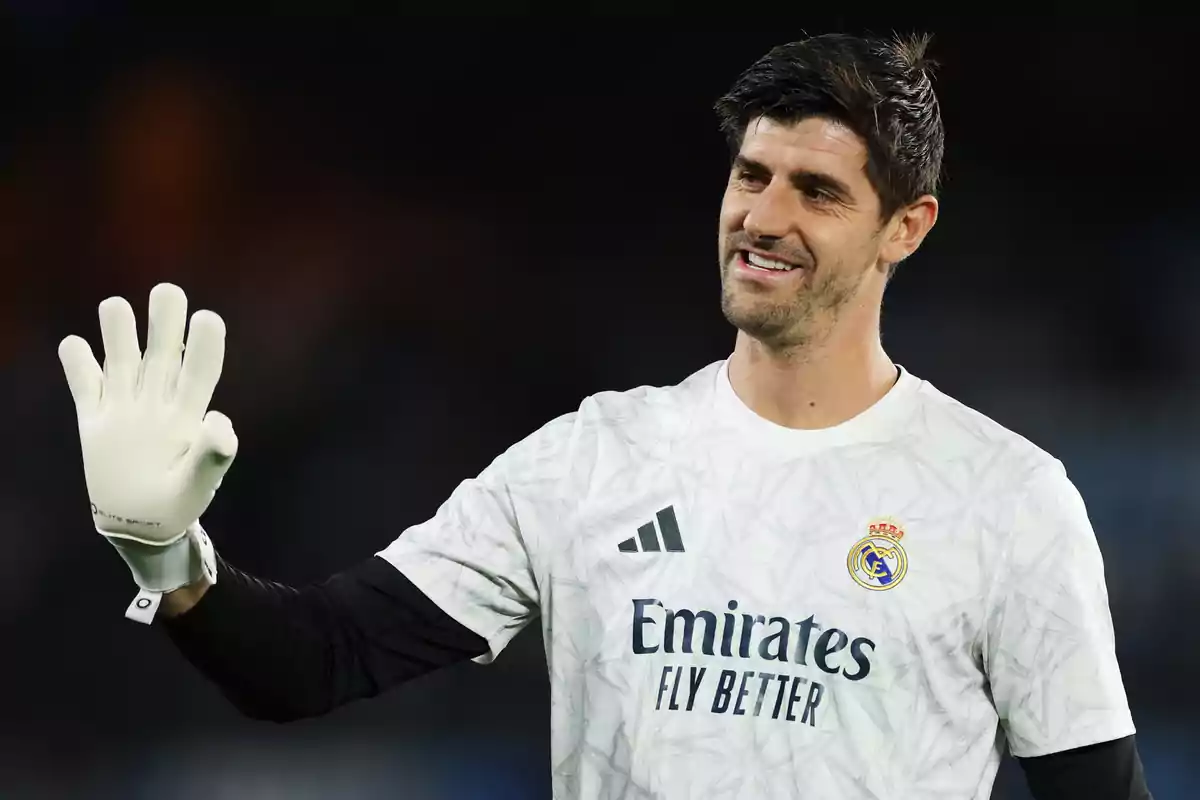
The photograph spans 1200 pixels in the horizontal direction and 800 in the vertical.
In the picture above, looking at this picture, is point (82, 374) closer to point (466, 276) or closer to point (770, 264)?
point (770, 264)

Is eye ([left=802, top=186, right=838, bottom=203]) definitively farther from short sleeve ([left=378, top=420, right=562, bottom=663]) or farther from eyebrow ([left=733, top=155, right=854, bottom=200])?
short sleeve ([left=378, top=420, right=562, bottom=663])

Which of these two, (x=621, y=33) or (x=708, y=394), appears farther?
(x=621, y=33)

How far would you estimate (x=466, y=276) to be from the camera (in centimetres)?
321

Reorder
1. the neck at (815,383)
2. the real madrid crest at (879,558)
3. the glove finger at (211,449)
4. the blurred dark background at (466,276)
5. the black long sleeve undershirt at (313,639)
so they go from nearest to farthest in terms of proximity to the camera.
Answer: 1. the glove finger at (211,449)
2. the black long sleeve undershirt at (313,639)
3. the real madrid crest at (879,558)
4. the neck at (815,383)
5. the blurred dark background at (466,276)

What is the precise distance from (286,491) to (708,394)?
1523 mm

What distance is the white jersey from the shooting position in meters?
1.60

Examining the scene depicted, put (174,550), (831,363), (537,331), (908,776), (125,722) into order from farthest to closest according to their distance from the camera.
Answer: (537,331), (125,722), (831,363), (908,776), (174,550)

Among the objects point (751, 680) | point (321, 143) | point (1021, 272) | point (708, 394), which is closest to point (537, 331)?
point (321, 143)

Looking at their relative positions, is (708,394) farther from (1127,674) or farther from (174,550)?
(1127,674)

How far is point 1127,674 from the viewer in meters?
3.14

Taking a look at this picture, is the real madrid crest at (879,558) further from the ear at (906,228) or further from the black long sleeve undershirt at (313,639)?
the black long sleeve undershirt at (313,639)

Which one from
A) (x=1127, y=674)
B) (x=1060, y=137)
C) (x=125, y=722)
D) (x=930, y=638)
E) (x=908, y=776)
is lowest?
(x=125, y=722)

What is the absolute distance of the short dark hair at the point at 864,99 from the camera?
171 cm

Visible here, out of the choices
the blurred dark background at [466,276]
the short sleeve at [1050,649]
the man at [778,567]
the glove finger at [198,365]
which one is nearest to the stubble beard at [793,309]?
the man at [778,567]
